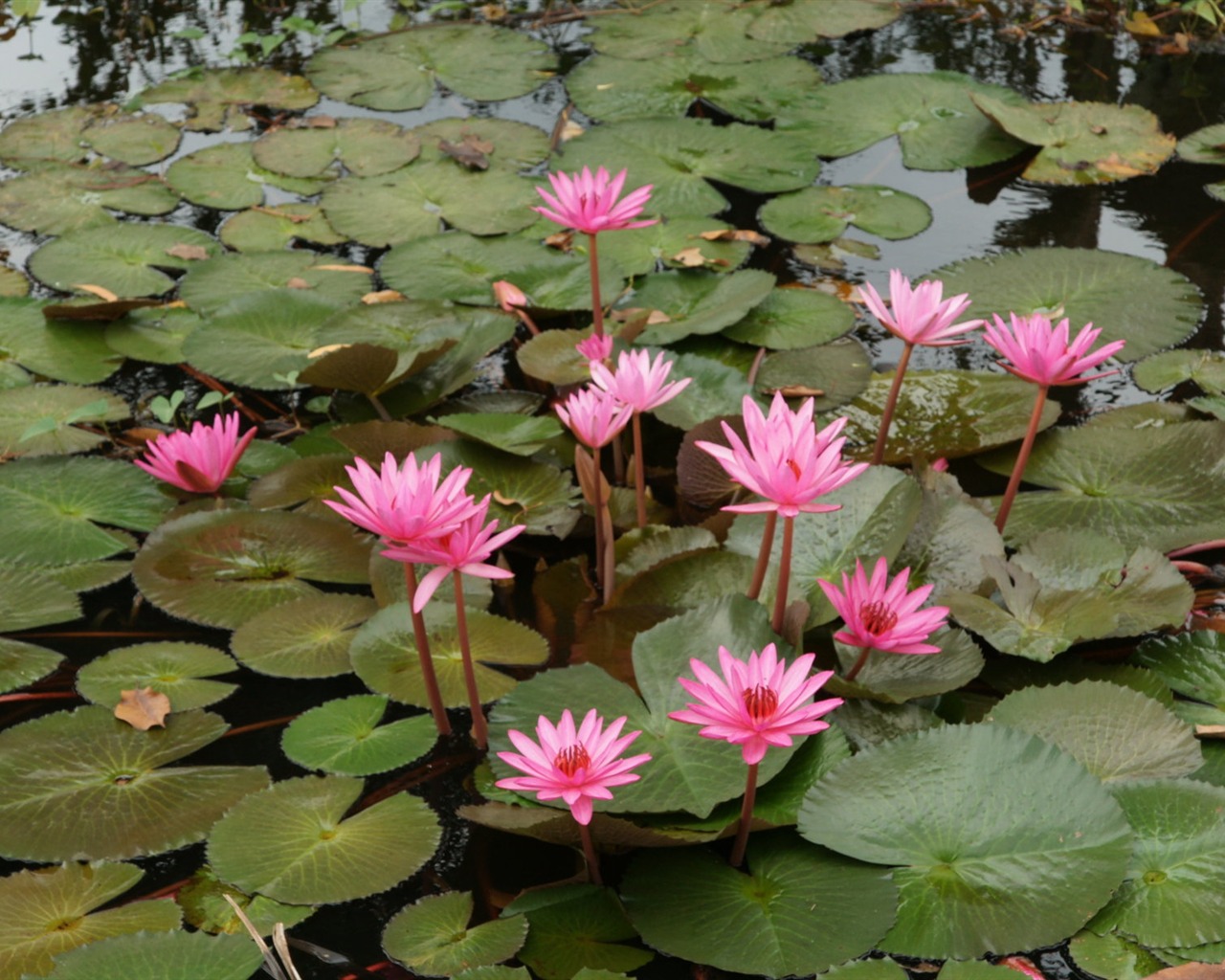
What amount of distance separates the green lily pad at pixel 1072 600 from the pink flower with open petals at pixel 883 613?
10.8 inches

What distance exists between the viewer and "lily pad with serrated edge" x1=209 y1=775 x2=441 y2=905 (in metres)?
1.56

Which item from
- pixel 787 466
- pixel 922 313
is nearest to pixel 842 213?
pixel 922 313

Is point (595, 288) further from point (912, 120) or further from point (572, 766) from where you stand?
point (912, 120)

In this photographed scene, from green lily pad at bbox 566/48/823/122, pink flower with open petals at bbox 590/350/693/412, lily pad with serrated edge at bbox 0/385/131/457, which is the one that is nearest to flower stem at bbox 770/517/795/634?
pink flower with open petals at bbox 590/350/693/412

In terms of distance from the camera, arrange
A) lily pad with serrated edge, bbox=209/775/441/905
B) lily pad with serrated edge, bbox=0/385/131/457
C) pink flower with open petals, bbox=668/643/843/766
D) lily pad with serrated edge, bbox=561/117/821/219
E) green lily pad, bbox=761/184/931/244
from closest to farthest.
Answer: pink flower with open petals, bbox=668/643/843/766 < lily pad with serrated edge, bbox=209/775/441/905 < lily pad with serrated edge, bbox=0/385/131/457 < green lily pad, bbox=761/184/931/244 < lily pad with serrated edge, bbox=561/117/821/219

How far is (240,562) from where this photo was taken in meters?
2.16

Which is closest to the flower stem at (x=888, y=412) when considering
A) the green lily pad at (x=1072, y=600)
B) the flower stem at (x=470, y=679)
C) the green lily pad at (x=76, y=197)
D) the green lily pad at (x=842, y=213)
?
the green lily pad at (x=1072, y=600)

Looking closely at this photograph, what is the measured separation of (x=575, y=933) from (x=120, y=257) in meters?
2.28

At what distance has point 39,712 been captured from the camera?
192 centimetres

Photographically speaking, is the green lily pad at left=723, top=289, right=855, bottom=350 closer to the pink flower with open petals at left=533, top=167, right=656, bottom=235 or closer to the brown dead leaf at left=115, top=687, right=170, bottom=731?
the pink flower with open petals at left=533, top=167, right=656, bottom=235

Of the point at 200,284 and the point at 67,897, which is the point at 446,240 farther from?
the point at 67,897

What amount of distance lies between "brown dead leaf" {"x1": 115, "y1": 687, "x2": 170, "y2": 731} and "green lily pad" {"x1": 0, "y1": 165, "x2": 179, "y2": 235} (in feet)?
5.87

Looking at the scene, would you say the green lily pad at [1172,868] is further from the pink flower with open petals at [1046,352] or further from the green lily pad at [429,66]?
the green lily pad at [429,66]

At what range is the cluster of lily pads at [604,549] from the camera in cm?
151
